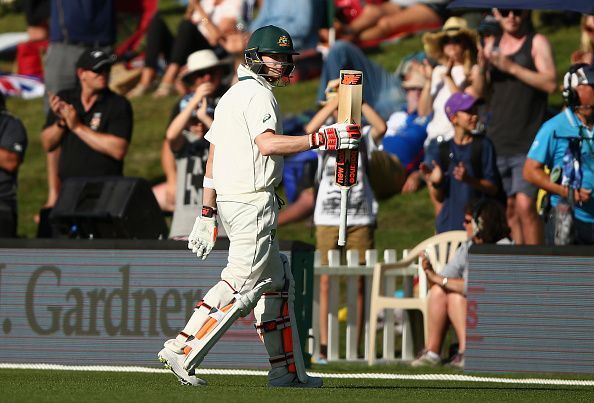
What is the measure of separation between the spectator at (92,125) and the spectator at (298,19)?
18.0ft

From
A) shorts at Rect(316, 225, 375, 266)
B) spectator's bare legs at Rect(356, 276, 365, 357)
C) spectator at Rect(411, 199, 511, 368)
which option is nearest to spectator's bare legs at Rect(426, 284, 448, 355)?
spectator at Rect(411, 199, 511, 368)

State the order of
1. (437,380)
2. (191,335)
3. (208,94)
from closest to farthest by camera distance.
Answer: (191,335) < (437,380) < (208,94)

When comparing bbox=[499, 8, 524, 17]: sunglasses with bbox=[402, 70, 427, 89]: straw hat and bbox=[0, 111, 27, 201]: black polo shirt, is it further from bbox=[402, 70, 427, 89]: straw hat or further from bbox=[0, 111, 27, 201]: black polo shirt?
bbox=[0, 111, 27, 201]: black polo shirt

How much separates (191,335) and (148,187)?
12.3 feet

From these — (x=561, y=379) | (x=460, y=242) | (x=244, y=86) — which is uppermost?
(x=244, y=86)

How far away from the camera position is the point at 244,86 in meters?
10.1

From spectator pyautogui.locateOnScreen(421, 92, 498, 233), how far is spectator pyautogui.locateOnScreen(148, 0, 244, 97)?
16.2 ft

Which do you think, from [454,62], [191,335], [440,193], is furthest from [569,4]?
[191,335]

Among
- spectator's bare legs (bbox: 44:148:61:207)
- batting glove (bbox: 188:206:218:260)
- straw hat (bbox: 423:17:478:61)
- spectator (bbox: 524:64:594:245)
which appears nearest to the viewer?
batting glove (bbox: 188:206:218:260)

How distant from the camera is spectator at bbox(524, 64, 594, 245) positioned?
1299 centimetres

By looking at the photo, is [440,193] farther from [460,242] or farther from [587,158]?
[587,158]

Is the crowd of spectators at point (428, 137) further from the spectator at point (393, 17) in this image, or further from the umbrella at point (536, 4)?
the spectator at point (393, 17)

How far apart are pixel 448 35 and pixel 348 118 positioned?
6.66m

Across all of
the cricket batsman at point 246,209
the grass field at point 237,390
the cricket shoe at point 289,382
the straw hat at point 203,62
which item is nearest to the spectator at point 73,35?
the straw hat at point 203,62
